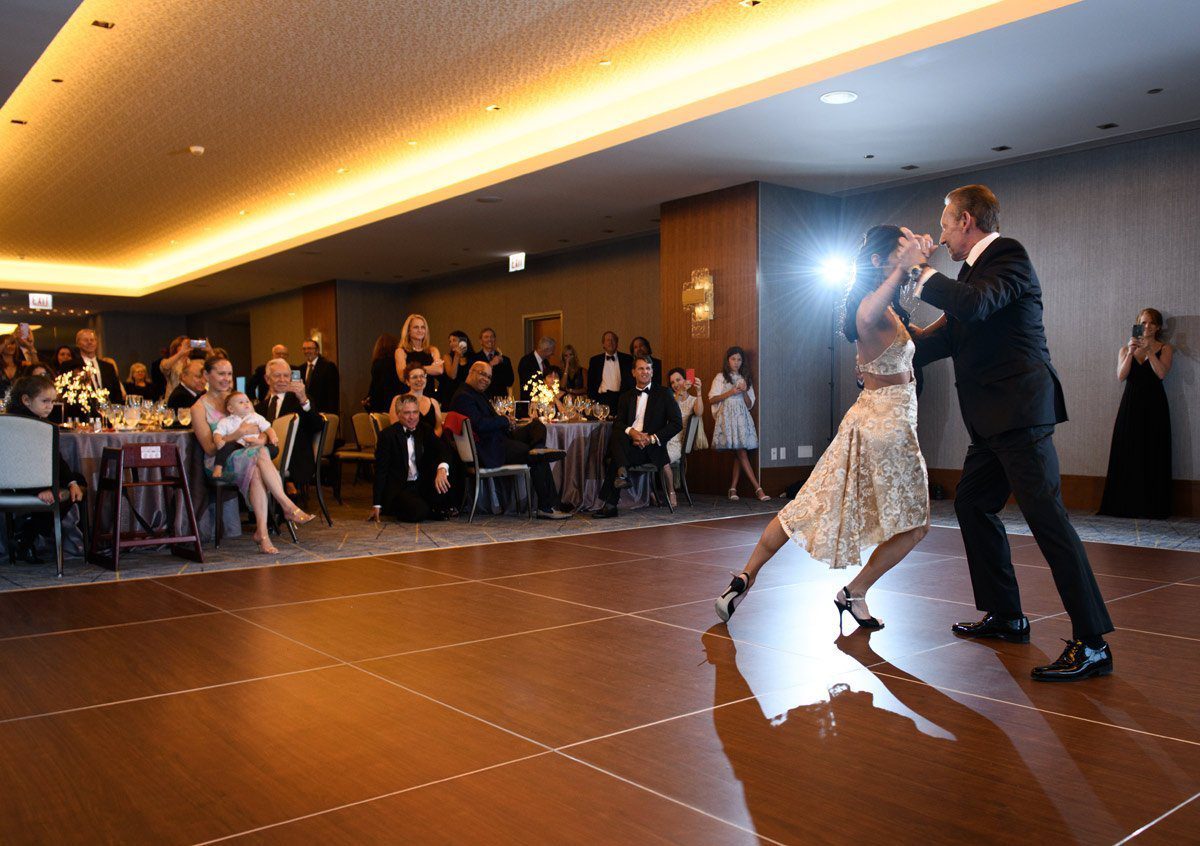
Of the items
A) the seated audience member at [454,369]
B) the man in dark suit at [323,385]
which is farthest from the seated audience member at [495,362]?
the man in dark suit at [323,385]

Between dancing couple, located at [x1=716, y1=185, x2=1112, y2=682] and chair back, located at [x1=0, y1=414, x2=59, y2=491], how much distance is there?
379 cm

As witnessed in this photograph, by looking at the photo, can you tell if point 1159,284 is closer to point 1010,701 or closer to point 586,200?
point 586,200

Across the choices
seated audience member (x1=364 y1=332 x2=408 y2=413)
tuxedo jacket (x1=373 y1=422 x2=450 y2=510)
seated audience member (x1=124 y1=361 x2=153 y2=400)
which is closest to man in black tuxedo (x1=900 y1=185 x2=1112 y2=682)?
tuxedo jacket (x1=373 y1=422 x2=450 y2=510)

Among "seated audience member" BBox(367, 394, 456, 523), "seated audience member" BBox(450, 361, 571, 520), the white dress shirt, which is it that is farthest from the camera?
"seated audience member" BBox(450, 361, 571, 520)

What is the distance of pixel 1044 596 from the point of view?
4523mm

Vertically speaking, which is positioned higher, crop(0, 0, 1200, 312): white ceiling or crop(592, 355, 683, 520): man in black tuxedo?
crop(0, 0, 1200, 312): white ceiling

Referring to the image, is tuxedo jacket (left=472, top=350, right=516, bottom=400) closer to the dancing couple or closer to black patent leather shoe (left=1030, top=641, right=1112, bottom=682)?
the dancing couple

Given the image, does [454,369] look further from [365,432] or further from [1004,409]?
[1004,409]

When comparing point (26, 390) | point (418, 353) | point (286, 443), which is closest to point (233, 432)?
point (286, 443)

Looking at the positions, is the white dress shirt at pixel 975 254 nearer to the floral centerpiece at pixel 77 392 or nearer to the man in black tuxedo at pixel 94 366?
the floral centerpiece at pixel 77 392

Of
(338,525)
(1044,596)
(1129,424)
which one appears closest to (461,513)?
(338,525)

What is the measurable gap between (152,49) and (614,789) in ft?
21.3

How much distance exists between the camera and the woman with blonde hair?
8633 millimetres

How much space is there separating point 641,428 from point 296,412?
9.19ft
